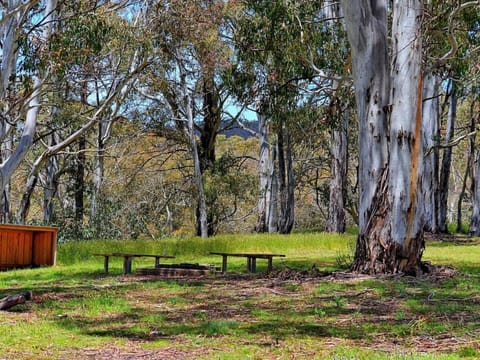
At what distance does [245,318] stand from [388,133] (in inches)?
164

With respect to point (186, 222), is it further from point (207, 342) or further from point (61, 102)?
point (207, 342)

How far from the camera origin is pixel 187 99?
73.9 ft

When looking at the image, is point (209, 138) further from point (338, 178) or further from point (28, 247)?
point (28, 247)

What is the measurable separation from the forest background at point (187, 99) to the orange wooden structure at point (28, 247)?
51.8 inches

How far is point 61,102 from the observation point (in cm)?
1847

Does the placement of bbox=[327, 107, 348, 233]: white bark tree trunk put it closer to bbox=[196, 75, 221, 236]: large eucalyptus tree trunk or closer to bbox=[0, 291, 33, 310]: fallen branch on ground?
bbox=[196, 75, 221, 236]: large eucalyptus tree trunk

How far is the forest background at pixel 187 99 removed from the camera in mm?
12789

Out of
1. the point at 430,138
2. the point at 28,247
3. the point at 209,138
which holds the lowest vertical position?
the point at 28,247

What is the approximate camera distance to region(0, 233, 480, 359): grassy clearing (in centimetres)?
437

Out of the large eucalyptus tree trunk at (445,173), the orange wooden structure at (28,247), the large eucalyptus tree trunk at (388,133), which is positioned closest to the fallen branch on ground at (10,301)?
the large eucalyptus tree trunk at (388,133)

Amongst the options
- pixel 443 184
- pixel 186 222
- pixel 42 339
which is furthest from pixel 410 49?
pixel 186 222

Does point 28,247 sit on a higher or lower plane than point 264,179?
lower

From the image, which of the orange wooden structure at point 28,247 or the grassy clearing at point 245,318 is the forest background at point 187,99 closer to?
the orange wooden structure at point 28,247

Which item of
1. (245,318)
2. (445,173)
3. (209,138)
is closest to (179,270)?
(245,318)
